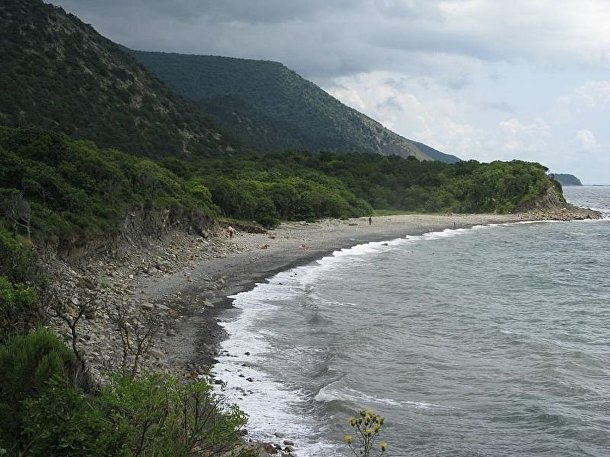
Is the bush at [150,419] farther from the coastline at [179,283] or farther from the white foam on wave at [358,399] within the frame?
the white foam on wave at [358,399]

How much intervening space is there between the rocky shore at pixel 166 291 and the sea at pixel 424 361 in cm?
110

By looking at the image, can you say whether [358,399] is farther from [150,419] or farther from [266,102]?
[266,102]

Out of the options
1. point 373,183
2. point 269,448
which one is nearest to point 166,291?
point 269,448

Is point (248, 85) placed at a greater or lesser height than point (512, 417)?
greater

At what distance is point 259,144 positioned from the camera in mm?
137875

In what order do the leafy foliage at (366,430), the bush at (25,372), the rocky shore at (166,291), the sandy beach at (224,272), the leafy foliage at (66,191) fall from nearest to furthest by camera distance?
the leafy foliage at (366,430)
the bush at (25,372)
the rocky shore at (166,291)
the sandy beach at (224,272)
the leafy foliage at (66,191)

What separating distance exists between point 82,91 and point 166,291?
66.1 metres

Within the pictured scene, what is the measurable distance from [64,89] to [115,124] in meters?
7.36

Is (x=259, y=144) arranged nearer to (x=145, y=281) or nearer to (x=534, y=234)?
(x=534, y=234)

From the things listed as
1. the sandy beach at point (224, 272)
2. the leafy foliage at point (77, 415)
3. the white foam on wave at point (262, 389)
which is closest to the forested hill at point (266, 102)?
the sandy beach at point (224, 272)

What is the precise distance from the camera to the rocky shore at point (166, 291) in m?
14.4

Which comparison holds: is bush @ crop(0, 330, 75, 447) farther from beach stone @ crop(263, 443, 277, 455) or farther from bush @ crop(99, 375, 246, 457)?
beach stone @ crop(263, 443, 277, 455)

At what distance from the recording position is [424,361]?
17312mm

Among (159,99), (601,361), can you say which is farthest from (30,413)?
(159,99)
